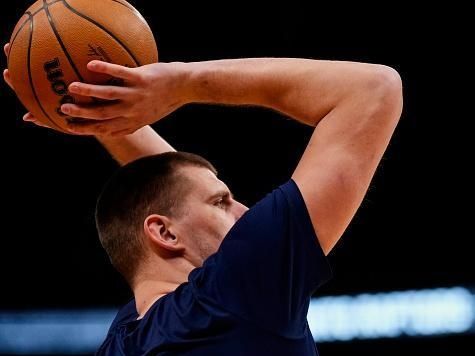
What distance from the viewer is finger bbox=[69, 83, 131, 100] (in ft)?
6.64

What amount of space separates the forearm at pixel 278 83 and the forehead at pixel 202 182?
0.28m

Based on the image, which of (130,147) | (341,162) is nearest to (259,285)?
(341,162)

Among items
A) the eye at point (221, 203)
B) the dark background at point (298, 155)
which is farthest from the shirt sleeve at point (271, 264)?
the dark background at point (298, 155)

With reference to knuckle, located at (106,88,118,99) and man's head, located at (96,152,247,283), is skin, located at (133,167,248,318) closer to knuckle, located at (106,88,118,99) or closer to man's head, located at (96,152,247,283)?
man's head, located at (96,152,247,283)

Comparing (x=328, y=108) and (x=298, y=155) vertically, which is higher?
(x=328, y=108)

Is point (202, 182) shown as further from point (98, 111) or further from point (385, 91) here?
point (385, 91)

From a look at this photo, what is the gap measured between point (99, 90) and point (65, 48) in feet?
0.61

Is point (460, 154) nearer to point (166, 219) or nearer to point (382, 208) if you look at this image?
point (382, 208)

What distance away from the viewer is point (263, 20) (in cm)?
658

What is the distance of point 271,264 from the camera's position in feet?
6.46

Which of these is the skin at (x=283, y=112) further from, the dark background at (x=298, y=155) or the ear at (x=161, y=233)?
the dark background at (x=298, y=155)

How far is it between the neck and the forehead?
21 cm

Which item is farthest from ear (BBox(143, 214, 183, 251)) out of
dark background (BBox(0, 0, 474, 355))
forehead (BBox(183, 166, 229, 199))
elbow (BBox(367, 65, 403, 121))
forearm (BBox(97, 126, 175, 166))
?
dark background (BBox(0, 0, 474, 355))

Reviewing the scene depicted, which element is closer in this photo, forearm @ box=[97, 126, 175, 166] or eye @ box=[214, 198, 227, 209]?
eye @ box=[214, 198, 227, 209]
